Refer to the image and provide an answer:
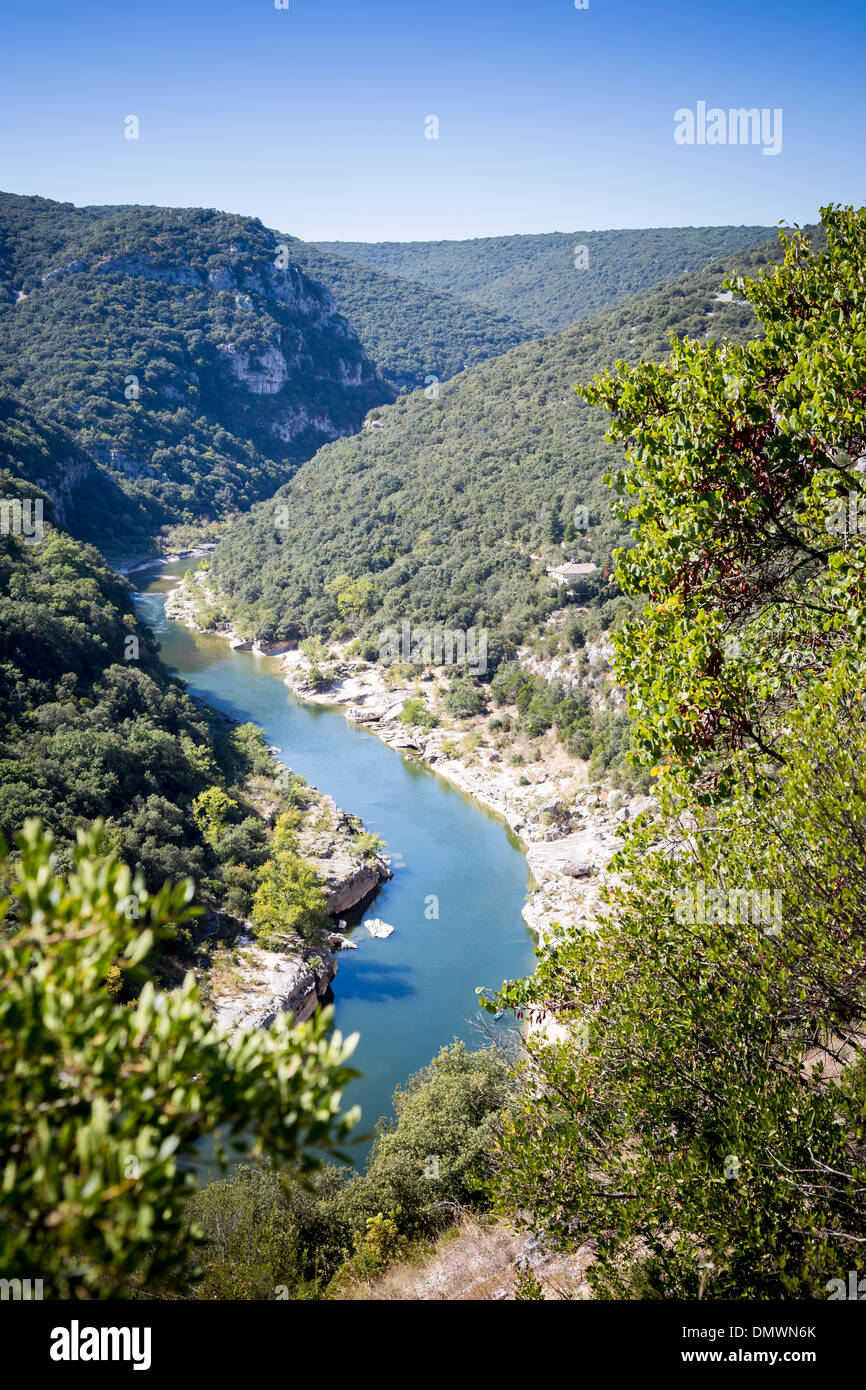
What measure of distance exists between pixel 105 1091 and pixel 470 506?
172 ft

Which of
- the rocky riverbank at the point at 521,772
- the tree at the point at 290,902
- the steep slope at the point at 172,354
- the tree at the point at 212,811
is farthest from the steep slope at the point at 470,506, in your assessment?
the steep slope at the point at 172,354

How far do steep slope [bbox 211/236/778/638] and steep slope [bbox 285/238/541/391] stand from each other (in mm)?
70266

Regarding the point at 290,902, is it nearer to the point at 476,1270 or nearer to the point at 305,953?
the point at 305,953

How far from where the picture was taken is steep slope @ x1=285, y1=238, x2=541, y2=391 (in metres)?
138

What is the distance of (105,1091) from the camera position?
7.55 feet

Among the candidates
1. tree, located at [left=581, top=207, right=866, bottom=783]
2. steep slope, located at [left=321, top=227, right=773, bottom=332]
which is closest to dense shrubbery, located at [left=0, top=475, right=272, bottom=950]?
tree, located at [left=581, top=207, right=866, bottom=783]

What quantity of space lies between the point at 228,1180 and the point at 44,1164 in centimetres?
1322

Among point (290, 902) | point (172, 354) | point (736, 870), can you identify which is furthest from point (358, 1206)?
point (172, 354)

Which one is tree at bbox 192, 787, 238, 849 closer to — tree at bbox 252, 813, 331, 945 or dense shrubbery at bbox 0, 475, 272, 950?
dense shrubbery at bbox 0, 475, 272, 950

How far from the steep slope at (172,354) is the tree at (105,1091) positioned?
75.7 meters

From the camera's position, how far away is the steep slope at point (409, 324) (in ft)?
454

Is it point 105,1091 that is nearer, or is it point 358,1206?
point 105,1091

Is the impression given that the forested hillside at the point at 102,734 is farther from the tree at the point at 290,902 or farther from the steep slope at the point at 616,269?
the steep slope at the point at 616,269

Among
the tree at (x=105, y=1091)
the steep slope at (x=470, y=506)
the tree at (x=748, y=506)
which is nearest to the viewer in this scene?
the tree at (x=105, y=1091)
